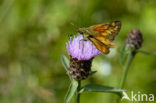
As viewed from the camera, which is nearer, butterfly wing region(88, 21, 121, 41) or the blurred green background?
butterfly wing region(88, 21, 121, 41)

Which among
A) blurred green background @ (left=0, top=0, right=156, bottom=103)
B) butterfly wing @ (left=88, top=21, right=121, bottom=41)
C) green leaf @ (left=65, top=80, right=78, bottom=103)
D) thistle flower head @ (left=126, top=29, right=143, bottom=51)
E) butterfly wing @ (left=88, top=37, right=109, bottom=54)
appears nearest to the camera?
green leaf @ (left=65, top=80, right=78, bottom=103)

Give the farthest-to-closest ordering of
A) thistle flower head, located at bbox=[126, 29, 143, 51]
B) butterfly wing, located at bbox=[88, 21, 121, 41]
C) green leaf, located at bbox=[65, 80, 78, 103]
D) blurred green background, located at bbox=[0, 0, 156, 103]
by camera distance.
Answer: blurred green background, located at bbox=[0, 0, 156, 103]
thistle flower head, located at bbox=[126, 29, 143, 51]
butterfly wing, located at bbox=[88, 21, 121, 41]
green leaf, located at bbox=[65, 80, 78, 103]

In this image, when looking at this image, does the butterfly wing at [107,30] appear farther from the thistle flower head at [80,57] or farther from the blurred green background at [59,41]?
the blurred green background at [59,41]

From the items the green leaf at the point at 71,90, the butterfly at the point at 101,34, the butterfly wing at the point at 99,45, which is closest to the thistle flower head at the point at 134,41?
the butterfly at the point at 101,34

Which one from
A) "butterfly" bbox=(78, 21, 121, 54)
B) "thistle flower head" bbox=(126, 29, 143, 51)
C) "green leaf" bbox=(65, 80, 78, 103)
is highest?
"butterfly" bbox=(78, 21, 121, 54)

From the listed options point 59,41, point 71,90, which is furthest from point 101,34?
point 59,41

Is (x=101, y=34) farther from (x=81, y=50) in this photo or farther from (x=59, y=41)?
(x=59, y=41)

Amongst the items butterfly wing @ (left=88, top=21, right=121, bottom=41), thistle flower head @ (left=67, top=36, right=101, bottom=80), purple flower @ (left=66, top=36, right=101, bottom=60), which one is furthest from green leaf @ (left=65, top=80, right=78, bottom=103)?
butterfly wing @ (left=88, top=21, right=121, bottom=41)

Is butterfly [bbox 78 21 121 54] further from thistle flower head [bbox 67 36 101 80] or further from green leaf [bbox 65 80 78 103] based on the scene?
green leaf [bbox 65 80 78 103]
